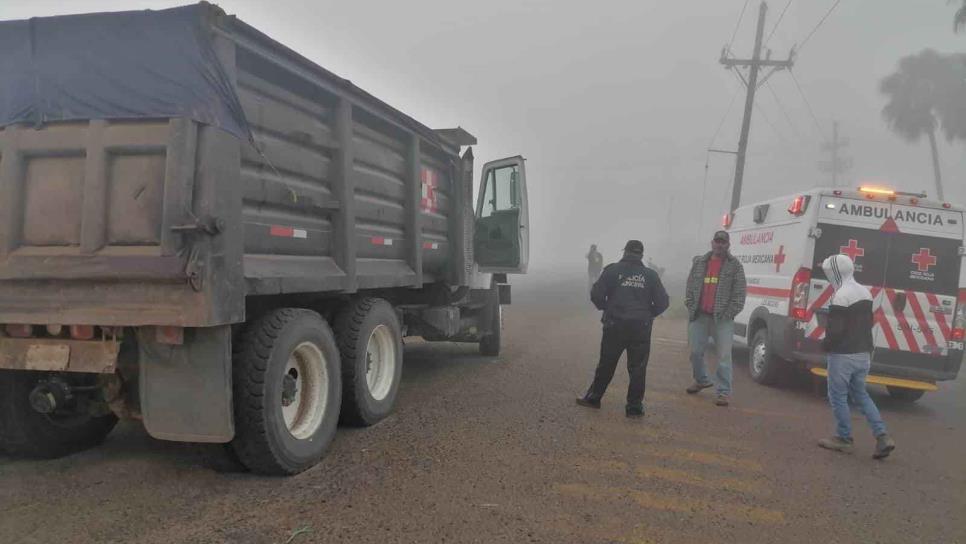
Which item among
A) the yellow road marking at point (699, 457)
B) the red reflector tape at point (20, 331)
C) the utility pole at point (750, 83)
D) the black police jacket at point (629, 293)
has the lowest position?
the yellow road marking at point (699, 457)

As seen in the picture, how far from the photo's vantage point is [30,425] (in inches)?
151

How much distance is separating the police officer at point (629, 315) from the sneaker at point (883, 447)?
1.88 meters

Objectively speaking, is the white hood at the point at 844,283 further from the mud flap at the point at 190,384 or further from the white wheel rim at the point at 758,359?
the mud flap at the point at 190,384

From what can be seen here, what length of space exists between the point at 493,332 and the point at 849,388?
4.52 meters

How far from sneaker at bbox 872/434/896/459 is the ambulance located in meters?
2.15

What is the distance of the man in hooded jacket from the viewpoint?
16.3 feet

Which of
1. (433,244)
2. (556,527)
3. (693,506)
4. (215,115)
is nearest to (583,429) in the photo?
(693,506)

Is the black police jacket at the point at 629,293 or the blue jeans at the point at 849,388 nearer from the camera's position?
the blue jeans at the point at 849,388

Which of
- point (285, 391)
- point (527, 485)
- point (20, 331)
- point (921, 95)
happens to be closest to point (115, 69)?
point (20, 331)

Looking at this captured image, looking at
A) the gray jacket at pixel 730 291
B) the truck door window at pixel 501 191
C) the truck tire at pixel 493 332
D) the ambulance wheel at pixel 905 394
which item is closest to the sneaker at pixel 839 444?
the gray jacket at pixel 730 291

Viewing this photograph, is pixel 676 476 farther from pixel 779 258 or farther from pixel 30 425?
pixel 779 258

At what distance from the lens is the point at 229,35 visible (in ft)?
11.1

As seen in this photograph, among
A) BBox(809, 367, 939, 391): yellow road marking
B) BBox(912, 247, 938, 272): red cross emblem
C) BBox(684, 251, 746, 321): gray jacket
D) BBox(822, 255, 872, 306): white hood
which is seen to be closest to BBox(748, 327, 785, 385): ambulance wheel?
BBox(809, 367, 939, 391): yellow road marking

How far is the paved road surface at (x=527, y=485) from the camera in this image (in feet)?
10.6
